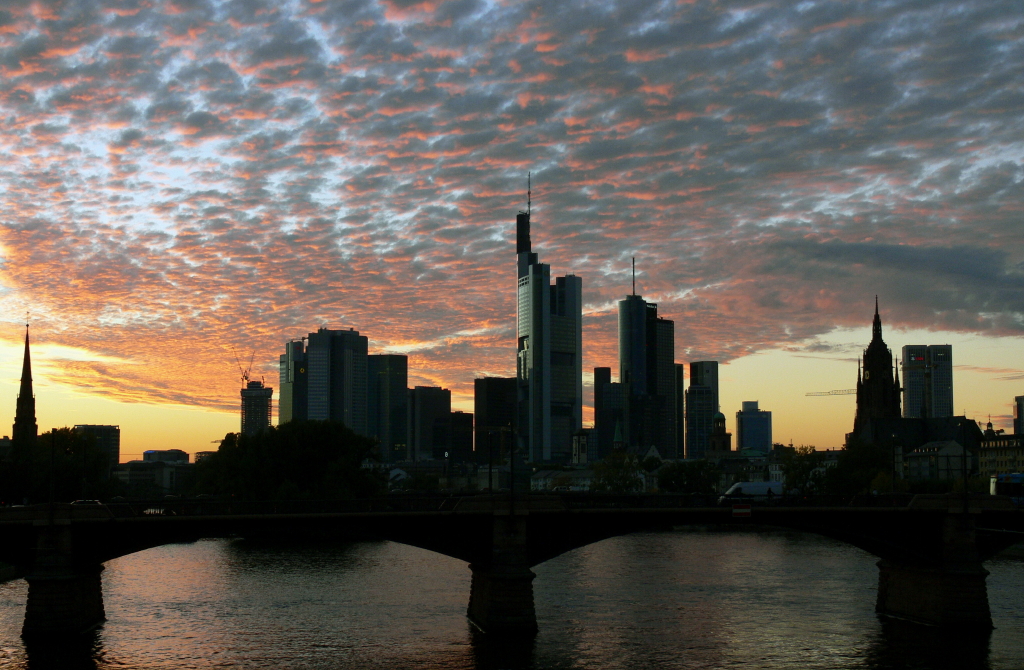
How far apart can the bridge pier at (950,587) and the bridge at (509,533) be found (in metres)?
0.06

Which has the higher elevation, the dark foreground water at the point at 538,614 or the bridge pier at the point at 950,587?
the bridge pier at the point at 950,587

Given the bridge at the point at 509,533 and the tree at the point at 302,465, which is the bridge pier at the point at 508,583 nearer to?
the bridge at the point at 509,533

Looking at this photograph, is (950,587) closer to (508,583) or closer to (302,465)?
(508,583)

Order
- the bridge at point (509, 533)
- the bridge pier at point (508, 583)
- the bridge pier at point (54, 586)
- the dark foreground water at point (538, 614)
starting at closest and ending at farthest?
the dark foreground water at point (538, 614)
the bridge pier at point (54, 586)
the bridge at point (509, 533)
the bridge pier at point (508, 583)

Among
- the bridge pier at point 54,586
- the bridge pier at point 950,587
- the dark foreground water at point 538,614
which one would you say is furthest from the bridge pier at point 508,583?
the bridge pier at point 950,587

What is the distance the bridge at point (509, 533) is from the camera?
198 ft

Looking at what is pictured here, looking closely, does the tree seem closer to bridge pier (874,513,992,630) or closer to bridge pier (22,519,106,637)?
bridge pier (22,519,106,637)

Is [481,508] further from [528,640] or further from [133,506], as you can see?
[133,506]

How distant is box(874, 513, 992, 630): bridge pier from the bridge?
0.06 m

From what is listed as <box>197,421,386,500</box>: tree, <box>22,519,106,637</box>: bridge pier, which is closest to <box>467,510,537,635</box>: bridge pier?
<box>22,519,106,637</box>: bridge pier

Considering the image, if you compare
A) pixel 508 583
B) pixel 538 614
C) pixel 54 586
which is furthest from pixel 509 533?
pixel 54 586

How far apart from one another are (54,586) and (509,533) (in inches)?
1004

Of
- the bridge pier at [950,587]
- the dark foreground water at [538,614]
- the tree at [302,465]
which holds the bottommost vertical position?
the dark foreground water at [538,614]

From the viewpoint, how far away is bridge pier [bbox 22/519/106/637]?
59.4 metres
